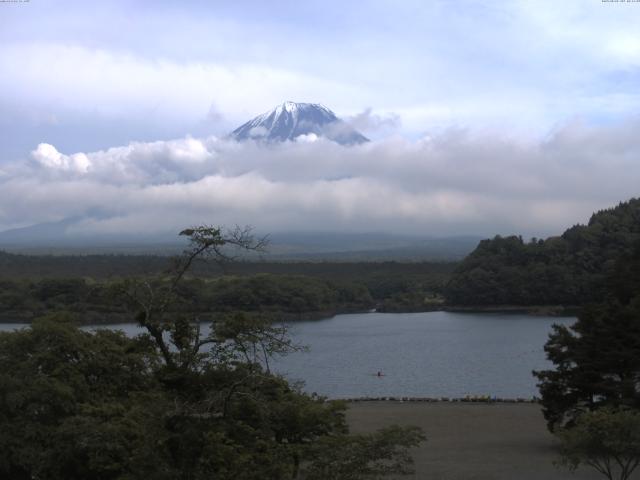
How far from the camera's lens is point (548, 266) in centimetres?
6281

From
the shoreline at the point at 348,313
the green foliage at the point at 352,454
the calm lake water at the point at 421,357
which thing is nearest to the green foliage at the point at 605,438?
the green foliage at the point at 352,454

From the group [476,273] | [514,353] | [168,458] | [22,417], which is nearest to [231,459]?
[168,458]

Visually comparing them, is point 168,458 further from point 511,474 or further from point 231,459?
point 511,474

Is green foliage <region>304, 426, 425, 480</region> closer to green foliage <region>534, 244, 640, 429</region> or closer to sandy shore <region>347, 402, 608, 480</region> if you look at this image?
sandy shore <region>347, 402, 608, 480</region>

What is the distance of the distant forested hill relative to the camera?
199 feet

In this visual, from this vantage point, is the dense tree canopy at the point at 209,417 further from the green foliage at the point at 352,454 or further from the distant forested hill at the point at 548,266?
the distant forested hill at the point at 548,266

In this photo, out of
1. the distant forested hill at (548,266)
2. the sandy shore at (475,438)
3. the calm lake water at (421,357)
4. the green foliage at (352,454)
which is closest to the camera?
the green foliage at (352,454)

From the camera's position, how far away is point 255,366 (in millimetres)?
6824

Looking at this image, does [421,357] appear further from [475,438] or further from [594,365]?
[594,365]

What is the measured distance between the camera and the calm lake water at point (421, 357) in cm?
2636

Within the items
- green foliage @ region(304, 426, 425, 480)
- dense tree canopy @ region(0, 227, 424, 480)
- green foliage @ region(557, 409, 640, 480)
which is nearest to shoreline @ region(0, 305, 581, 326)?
green foliage @ region(557, 409, 640, 480)

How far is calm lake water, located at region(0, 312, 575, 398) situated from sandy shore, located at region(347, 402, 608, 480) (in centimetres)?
301

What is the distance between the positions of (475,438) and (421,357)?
1859 centimetres

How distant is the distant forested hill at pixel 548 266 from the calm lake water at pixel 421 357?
6.71m
